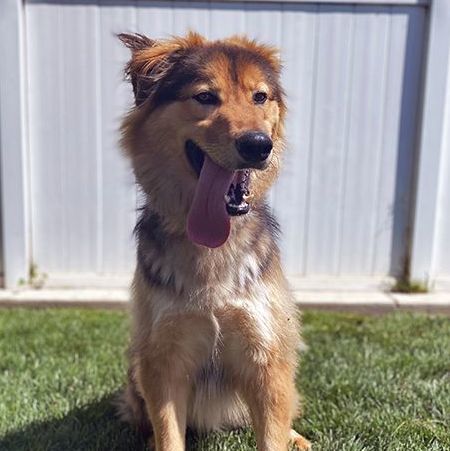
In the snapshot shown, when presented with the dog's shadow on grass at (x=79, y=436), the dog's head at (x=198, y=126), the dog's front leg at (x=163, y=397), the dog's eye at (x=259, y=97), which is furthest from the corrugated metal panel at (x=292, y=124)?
the dog's front leg at (x=163, y=397)

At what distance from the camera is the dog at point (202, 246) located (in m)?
2.54

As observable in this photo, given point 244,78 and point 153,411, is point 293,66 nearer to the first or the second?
point 244,78

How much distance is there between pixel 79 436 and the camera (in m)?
3.20

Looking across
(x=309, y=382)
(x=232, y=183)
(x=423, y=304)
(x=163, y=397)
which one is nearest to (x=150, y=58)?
(x=232, y=183)

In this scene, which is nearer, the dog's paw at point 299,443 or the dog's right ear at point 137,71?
the dog's right ear at point 137,71

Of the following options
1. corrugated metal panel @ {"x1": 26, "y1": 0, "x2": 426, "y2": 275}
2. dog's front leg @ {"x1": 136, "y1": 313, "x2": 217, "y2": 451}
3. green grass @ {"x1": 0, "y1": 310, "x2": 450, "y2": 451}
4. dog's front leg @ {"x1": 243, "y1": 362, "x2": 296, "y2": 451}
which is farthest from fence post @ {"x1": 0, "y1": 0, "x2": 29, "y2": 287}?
dog's front leg @ {"x1": 243, "y1": 362, "x2": 296, "y2": 451}

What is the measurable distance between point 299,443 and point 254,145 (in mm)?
1581

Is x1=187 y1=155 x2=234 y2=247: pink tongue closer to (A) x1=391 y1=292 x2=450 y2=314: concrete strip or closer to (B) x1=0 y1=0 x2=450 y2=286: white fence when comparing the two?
(B) x1=0 y1=0 x2=450 y2=286: white fence

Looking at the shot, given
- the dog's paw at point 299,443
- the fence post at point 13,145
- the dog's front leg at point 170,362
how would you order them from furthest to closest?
1. the fence post at point 13,145
2. the dog's paw at point 299,443
3. the dog's front leg at point 170,362

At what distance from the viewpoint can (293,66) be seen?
16.9ft

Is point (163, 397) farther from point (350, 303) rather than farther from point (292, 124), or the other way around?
point (292, 124)

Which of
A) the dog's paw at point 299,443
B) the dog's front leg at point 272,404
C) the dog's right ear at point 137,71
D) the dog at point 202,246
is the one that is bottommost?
the dog's paw at point 299,443

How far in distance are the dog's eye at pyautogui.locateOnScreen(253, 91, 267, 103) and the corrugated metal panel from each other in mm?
2510

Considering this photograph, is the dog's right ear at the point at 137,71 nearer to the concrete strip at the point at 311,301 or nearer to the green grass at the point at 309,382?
the green grass at the point at 309,382
